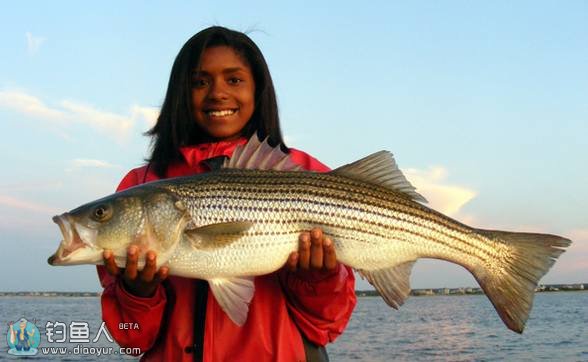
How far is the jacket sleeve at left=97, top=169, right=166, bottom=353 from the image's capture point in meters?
4.26

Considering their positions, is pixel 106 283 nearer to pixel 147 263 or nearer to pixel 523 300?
pixel 147 263

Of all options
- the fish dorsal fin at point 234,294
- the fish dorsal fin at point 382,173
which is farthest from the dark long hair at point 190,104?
the fish dorsal fin at point 234,294

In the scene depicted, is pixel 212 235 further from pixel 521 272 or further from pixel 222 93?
pixel 521 272

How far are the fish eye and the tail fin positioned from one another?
107 inches

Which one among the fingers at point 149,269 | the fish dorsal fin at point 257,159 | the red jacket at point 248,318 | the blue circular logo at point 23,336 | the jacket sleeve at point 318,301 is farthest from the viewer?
the blue circular logo at point 23,336

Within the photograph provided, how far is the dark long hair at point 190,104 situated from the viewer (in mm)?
5223

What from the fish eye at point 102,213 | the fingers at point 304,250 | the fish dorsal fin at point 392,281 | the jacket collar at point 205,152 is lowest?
the fish dorsal fin at point 392,281

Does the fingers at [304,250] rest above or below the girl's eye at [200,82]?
below

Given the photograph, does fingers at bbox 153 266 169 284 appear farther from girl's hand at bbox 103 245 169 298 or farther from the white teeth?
the white teeth

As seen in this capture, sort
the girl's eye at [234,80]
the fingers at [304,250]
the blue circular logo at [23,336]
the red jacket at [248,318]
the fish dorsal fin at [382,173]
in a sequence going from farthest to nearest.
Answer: the blue circular logo at [23,336] → the girl's eye at [234,80] → the fish dorsal fin at [382,173] → the red jacket at [248,318] → the fingers at [304,250]

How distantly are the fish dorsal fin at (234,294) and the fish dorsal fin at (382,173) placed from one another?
3.79 ft

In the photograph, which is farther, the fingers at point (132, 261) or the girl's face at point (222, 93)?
the girl's face at point (222, 93)

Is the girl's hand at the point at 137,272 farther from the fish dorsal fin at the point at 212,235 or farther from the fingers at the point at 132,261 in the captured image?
the fish dorsal fin at the point at 212,235

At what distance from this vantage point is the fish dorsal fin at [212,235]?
161 inches
